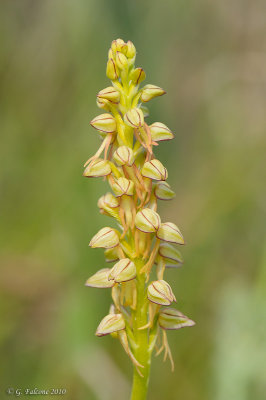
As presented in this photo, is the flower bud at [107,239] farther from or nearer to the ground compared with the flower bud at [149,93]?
nearer to the ground

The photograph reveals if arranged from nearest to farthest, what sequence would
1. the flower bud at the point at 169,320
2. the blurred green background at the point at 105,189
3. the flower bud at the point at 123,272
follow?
the flower bud at the point at 123,272 < the flower bud at the point at 169,320 < the blurred green background at the point at 105,189

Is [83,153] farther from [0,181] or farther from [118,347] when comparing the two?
[118,347]

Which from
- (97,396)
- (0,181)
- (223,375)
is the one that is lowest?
(97,396)

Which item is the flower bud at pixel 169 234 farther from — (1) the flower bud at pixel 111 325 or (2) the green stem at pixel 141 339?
(1) the flower bud at pixel 111 325

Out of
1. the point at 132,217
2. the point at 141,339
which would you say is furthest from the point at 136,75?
the point at 141,339

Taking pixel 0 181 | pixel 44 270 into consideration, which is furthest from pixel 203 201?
pixel 0 181

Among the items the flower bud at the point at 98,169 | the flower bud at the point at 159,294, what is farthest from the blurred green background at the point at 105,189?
the flower bud at the point at 98,169

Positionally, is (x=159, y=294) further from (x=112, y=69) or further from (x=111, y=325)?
(x=112, y=69)
